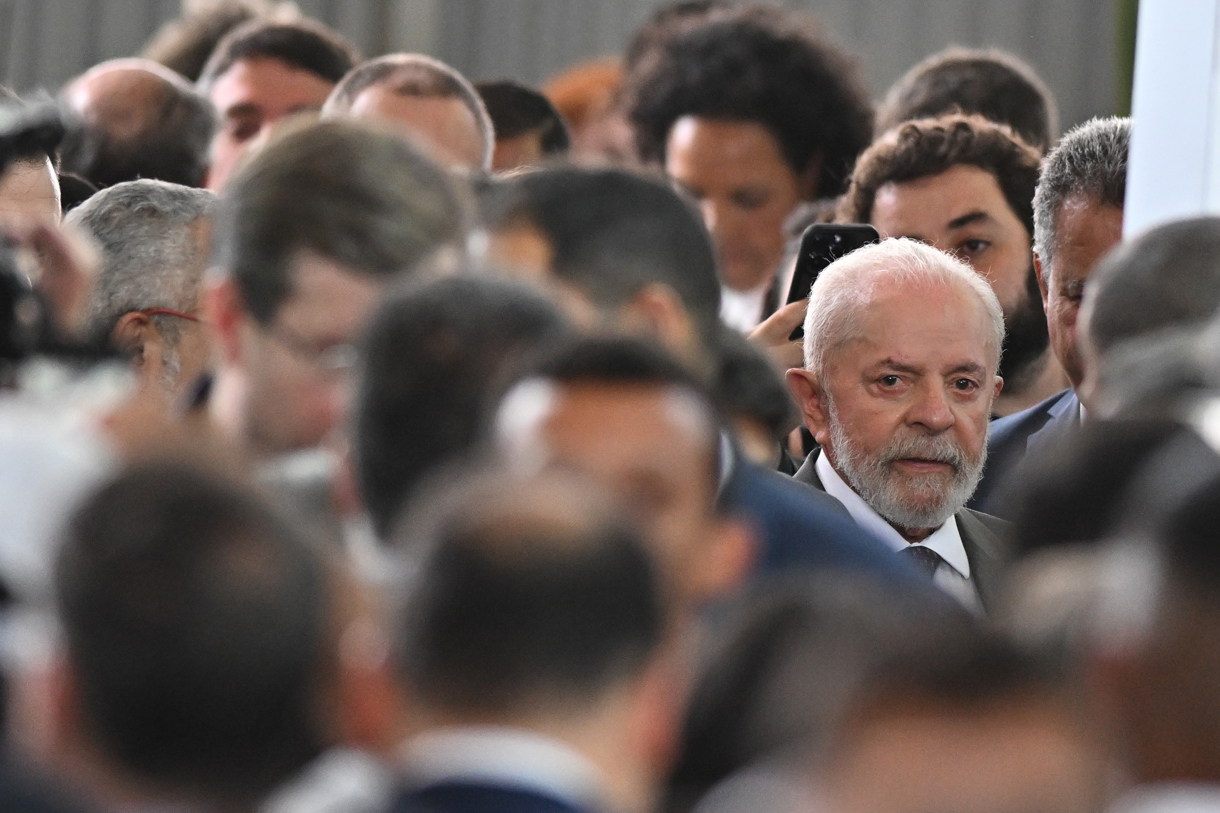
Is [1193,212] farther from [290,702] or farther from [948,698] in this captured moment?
[290,702]

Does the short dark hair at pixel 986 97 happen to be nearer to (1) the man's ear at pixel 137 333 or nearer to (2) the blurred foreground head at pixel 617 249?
(1) the man's ear at pixel 137 333

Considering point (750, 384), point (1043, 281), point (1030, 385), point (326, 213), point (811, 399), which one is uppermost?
point (326, 213)

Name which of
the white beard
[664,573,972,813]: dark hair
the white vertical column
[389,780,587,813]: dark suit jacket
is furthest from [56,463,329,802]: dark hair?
the white beard

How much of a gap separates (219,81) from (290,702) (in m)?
3.82

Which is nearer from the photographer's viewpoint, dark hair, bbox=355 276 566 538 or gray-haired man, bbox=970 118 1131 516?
dark hair, bbox=355 276 566 538

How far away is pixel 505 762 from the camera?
1.32 metres

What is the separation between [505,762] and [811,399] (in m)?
2.20

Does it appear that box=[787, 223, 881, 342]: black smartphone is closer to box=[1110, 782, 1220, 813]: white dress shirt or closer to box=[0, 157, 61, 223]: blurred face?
box=[0, 157, 61, 223]: blurred face

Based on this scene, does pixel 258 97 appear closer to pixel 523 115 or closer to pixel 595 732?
pixel 523 115

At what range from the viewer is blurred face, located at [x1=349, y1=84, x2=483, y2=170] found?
425 cm

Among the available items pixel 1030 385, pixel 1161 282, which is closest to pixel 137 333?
pixel 1161 282

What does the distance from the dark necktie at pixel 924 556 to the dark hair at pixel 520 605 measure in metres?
1.77

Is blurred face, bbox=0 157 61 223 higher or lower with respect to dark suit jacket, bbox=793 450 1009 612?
higher

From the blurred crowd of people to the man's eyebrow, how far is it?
91 centimetres
